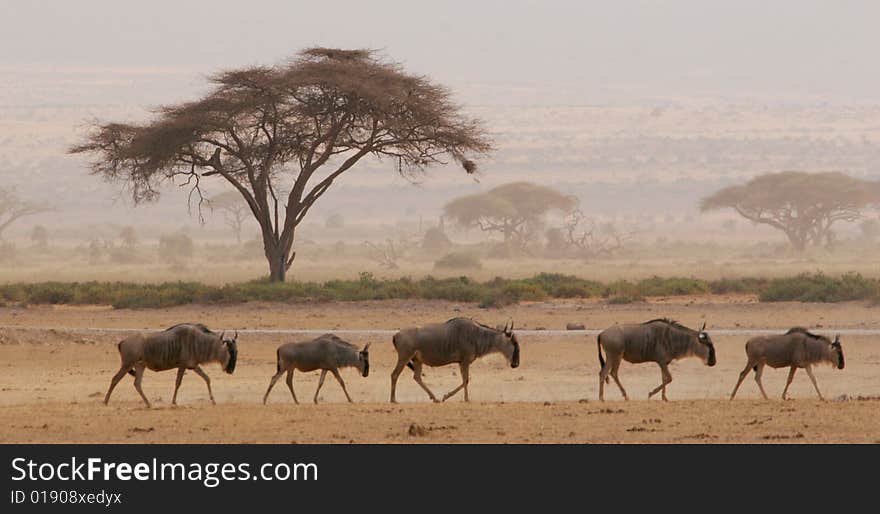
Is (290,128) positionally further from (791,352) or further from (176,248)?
(176,248)

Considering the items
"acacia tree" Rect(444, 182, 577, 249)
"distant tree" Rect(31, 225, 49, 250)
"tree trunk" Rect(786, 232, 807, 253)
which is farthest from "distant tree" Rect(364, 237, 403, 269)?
"distant tree" Rect(31, 225, 49, 250)

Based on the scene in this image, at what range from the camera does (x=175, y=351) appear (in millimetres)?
20562

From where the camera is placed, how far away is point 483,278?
57.5 meters

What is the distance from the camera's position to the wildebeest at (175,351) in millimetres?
20500

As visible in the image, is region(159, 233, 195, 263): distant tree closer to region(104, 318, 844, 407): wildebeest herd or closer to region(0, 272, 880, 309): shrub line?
region(0, 272, 880, 309): shrub line

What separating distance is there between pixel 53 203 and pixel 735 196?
7607 centimetres

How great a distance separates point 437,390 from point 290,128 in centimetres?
2396

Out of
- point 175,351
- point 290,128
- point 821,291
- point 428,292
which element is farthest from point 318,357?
point 290,128

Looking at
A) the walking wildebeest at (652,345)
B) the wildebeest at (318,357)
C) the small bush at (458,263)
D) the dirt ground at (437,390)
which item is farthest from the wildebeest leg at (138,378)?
the small bush at (458,263)

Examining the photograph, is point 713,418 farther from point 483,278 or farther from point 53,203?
point 53,203

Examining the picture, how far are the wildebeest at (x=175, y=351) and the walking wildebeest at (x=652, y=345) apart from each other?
15.8 ft

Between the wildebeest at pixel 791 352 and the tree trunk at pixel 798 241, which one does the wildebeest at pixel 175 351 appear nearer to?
the wildebeest at pixel 791 352

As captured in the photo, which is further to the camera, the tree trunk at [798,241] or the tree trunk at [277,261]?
the tree trunk at [798,241]

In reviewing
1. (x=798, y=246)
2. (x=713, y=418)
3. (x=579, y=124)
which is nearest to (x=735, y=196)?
(x=798, y=246)
